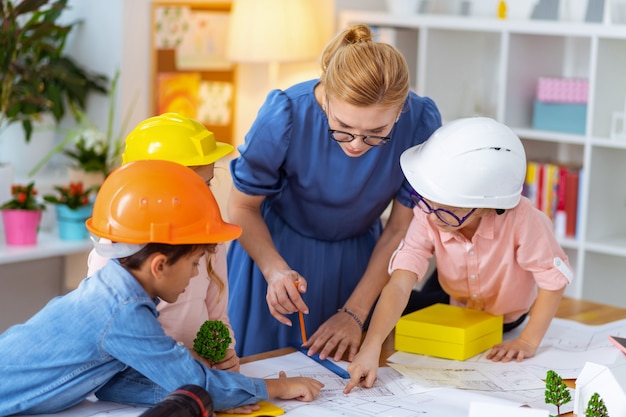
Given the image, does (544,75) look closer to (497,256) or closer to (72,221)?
(72,221)

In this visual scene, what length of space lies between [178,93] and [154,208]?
113 inches

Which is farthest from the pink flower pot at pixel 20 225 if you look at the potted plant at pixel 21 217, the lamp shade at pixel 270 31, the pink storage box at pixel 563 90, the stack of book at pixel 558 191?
the pink storage box at pixel 563 90

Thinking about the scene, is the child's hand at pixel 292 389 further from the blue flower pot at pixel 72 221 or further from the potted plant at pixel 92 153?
the potted plant at pixel 92 153

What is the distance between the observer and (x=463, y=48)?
175 inches

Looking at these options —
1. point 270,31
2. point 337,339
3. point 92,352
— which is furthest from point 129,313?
point 270,31

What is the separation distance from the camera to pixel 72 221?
137 inches

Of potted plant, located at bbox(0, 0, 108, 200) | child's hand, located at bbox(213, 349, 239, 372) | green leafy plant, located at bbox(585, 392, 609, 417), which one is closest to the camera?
green leafy plant, located at bbox(585, 392, 609, 417)

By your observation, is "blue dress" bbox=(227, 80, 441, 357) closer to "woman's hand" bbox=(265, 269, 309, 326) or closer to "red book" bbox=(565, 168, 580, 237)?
"woman's hand" bbox=(265, 269, 309, 326)

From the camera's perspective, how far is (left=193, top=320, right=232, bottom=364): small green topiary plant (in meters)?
1.72

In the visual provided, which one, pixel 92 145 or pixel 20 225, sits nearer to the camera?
pixel 20 225

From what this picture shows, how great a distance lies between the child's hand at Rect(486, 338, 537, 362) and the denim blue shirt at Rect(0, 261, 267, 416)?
667mm

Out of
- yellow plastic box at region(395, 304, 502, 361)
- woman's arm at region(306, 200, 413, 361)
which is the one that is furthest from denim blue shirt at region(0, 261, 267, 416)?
yellow plastic box at region(395, 304, 502, 361)

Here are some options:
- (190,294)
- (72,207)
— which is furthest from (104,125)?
(190,294)

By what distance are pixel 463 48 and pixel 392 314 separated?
104 inches
